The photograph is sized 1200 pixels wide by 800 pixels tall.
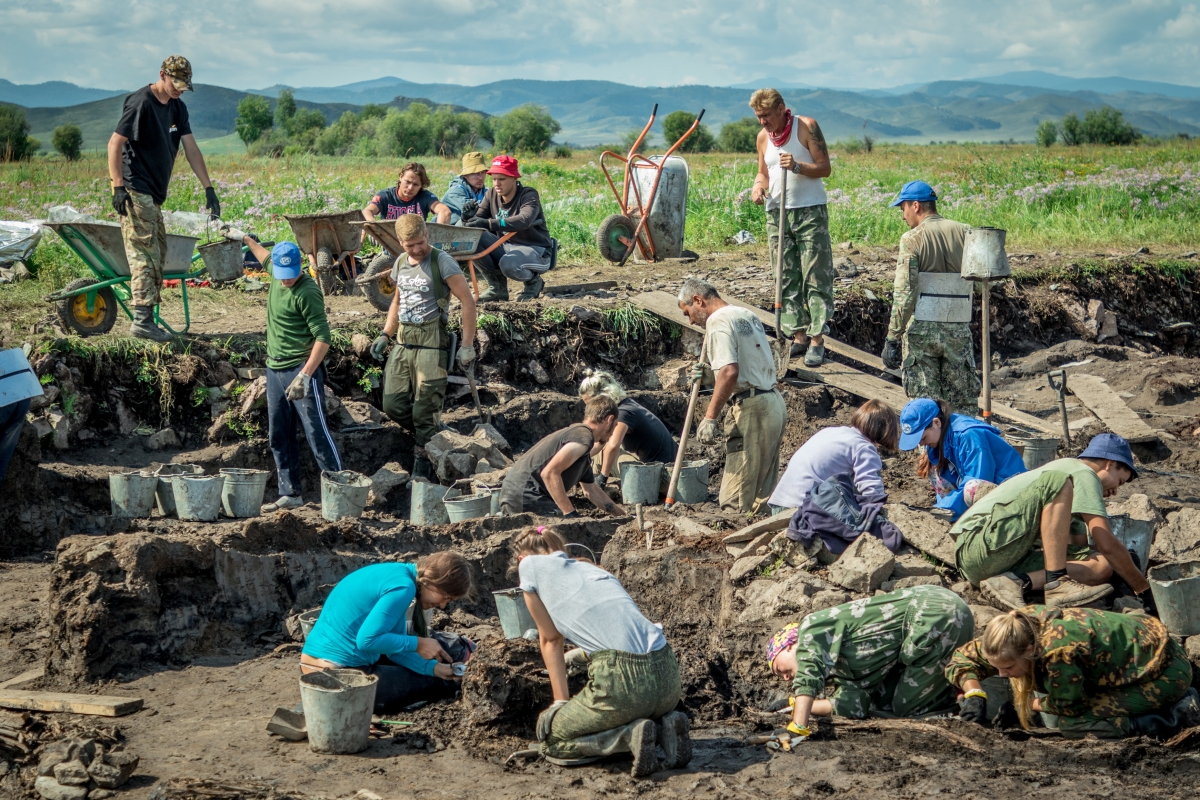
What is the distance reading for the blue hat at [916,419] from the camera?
227 inches

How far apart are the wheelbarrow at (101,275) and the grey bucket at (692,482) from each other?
4.18 m

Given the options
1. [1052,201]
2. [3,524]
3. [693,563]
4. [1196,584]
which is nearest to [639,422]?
[693,563]

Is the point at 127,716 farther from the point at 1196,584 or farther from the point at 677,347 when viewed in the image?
the point at 677,347

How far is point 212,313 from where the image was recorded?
9906 millimetres

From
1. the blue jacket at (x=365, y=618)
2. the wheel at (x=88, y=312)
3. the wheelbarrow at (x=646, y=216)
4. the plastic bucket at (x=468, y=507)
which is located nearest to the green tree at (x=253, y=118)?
the wheelbarrow at (x=646, y=216)

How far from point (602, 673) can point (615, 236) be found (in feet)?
28.7

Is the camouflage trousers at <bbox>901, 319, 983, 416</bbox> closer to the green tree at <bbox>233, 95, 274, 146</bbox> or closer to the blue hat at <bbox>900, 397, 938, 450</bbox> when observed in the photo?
the blue hat at <bbox>900, 397, 938, 450</bbox>

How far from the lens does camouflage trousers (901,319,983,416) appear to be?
306 inches

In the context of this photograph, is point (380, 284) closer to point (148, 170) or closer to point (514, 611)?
point (148, 170)

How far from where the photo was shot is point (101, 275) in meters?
8.49

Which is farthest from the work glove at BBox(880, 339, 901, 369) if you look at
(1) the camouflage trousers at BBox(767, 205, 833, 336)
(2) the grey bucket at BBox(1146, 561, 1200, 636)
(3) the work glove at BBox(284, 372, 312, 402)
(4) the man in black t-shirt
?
(4) the man in black t-shirt

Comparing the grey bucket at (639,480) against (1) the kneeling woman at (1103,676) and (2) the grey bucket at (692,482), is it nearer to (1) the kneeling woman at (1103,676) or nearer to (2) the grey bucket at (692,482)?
(2) the grey bucket at (692,482)

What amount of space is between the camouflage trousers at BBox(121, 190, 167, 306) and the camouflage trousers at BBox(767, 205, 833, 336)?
16.2 ft

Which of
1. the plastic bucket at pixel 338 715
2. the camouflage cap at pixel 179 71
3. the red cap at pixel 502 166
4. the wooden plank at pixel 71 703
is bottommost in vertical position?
the wooden plank at pixel 71 703
